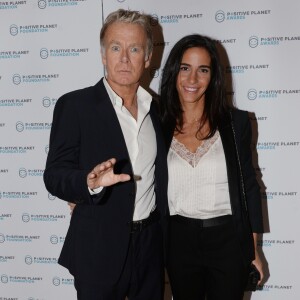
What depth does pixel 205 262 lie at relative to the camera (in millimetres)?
2111

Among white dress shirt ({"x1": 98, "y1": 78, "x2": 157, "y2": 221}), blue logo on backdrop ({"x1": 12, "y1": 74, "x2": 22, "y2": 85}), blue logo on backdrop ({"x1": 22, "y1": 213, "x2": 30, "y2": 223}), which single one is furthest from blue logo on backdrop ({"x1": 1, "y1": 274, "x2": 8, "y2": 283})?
white dress shirt ({"x1": 98, "y1": 78, "x2": 157, "y2": 221})

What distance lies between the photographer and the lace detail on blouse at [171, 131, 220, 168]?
2.11 m

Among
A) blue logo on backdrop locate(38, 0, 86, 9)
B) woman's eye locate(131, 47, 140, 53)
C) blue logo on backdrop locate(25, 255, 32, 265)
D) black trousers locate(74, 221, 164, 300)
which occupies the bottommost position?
blue logo on backdrop locate(25, 255, 32, 265)

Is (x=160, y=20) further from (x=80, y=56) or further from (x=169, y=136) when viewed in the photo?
(x=169, y=136)

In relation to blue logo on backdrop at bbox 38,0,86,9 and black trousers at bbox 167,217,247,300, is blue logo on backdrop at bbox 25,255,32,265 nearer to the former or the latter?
black trousers at bbox 167,217,247,300

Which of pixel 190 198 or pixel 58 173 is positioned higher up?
pixel 58 173

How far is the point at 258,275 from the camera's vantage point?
2.19m

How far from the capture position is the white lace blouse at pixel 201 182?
2.10 meters

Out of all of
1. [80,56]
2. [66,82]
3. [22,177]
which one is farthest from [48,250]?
[80,56]

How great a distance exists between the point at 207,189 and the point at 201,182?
0.05m

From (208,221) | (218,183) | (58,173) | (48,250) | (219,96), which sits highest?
(219,96)

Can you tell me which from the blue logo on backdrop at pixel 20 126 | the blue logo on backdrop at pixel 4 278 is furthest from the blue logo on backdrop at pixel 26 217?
the blue logo on backdrop at pixel 20 126

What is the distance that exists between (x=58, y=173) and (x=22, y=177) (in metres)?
1.57

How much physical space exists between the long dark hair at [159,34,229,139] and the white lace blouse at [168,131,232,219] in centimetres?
16
